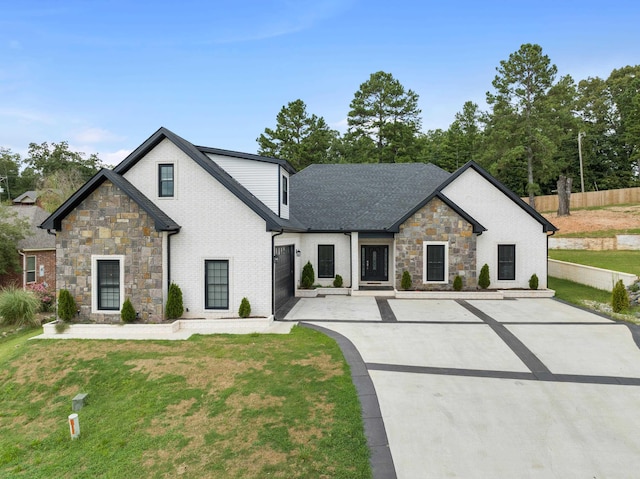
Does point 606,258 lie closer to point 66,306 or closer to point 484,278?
point 484,278

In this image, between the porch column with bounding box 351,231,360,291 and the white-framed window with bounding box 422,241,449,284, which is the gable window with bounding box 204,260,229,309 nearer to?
the porch column with bounding box 351,231,360,291

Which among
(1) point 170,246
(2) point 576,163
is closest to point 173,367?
(1) point 170,246

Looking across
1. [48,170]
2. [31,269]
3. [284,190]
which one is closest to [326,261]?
[284,190]

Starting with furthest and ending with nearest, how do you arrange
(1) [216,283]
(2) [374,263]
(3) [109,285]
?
(2) [374,263] → (1) [216,283] → (3) [109,285]

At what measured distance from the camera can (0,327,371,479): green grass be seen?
5051 mm

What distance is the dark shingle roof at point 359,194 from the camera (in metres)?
18.8

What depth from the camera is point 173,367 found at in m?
8.44

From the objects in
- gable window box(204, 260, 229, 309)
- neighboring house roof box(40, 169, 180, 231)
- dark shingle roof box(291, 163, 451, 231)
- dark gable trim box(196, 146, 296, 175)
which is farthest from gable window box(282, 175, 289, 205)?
neighboring house roof box(40, 169, 180, 231)

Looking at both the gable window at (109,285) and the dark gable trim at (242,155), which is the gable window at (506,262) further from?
the gable window at (109,285)

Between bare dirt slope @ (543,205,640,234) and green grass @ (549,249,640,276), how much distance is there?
6035mm

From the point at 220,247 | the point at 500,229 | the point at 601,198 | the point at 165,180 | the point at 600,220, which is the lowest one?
the point at 220,247

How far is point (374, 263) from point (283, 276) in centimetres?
604

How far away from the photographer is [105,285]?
12.0 meters

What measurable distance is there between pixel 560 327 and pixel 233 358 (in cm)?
1033
